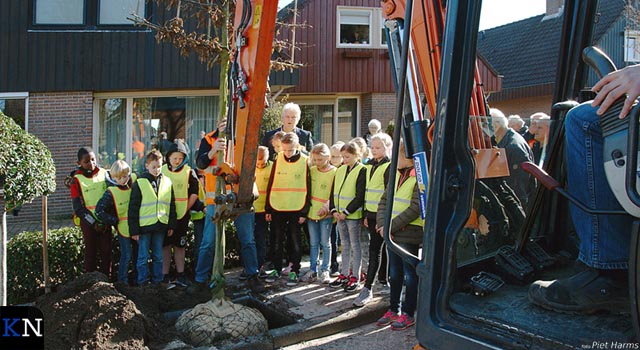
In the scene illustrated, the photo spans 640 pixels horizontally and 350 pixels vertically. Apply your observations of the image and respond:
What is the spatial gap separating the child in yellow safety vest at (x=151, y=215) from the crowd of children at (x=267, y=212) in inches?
0.4

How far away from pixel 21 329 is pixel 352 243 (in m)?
3.32

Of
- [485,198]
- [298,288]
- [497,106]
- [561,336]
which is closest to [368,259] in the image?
[298,288]

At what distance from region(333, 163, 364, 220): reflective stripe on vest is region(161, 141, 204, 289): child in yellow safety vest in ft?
5.63

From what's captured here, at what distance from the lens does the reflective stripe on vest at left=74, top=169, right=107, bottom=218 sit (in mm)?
6227

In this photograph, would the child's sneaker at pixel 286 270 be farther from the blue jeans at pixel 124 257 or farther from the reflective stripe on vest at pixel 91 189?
the reflective stripe on vest at pixel 91 189

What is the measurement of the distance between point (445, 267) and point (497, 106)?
1395mm

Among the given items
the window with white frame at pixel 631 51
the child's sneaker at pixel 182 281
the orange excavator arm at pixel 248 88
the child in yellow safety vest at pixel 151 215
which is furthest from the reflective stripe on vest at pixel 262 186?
the window with white frame at pixel 631 51

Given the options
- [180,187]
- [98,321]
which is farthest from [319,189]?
[98,321]

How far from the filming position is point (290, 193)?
6.66 m

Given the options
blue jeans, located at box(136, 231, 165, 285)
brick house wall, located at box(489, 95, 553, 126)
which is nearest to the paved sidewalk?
blue jeans, located at box(136, 231, 165, 285)

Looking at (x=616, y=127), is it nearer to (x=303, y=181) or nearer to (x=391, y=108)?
(x=303, y=181)

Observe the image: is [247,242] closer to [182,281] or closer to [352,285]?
[182,281]

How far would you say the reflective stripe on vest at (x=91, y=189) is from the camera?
6.23m

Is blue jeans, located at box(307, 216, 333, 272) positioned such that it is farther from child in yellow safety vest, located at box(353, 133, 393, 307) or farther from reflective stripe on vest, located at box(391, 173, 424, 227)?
reflective stripe on vest, located at box(391, 173, 424, 227)
